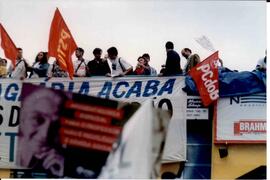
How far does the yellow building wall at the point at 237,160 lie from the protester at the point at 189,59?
1.48 metres

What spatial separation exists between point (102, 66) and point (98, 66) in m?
0.07

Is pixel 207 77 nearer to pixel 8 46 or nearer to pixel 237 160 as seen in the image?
pixel 237 160

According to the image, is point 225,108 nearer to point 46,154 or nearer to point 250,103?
point 250,103

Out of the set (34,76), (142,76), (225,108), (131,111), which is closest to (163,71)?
(142,76)

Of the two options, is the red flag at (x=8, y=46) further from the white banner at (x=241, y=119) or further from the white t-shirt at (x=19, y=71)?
the white banner at (x=241, y=119)

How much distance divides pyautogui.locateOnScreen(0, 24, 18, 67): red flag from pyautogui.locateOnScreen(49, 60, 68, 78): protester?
28.1 inches

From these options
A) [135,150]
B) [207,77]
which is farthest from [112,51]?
[135,150]

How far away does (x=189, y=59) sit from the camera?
12.9 m

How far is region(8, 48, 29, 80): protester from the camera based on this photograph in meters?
13.2

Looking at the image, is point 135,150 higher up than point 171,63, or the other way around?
point 171,63

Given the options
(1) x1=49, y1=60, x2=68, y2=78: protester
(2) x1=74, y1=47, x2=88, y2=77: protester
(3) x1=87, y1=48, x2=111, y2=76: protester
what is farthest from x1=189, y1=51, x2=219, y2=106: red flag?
(1) x1=49, y1=60, x2=68, y2=78: protester

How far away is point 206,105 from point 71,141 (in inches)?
265

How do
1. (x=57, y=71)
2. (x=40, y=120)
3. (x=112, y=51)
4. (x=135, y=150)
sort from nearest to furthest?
(x=135, y=150) < (x=40, y=120) < (x=112, y=51) < (x=57, y=71)

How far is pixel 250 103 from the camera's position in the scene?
12.9 m
